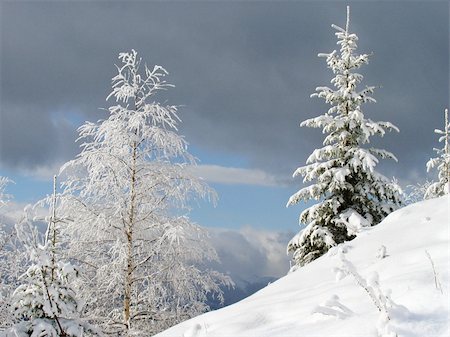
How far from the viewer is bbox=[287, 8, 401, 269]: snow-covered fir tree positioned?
15352mm

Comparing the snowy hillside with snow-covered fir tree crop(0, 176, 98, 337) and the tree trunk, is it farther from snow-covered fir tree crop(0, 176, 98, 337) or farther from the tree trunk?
the tree trunk

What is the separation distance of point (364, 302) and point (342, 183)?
39.7ft

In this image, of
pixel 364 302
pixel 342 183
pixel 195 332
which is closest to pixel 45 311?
pixel 195 332

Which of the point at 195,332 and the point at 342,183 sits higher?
the point at 342,183

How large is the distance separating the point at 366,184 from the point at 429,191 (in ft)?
28.3

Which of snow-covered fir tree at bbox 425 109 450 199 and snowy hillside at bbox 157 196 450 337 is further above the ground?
snow-covered fir tree at bbox 425 109 450 199

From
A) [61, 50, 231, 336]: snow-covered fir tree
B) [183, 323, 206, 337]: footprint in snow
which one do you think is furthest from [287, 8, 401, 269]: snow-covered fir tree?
[183, 323, 206, 337]: footprint in snow

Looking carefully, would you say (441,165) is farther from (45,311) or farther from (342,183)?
(45,311)

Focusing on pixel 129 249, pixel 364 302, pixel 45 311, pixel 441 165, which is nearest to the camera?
pixel 364 302

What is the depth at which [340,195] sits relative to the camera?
15.7m

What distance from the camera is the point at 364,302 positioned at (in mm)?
3428

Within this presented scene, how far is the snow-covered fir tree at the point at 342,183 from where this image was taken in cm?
1535

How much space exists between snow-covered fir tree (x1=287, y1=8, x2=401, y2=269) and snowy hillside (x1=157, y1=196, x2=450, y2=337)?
31.7 ft

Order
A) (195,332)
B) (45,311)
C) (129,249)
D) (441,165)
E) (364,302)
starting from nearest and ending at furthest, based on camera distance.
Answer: (364,302), (195,332), (45,311), (129,249), (441,165)
